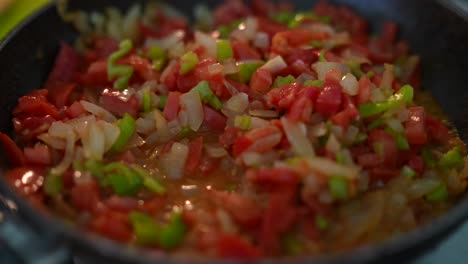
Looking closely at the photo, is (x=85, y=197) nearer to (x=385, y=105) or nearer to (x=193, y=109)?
(x=193, y=109)

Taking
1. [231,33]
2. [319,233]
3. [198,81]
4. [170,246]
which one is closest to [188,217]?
[170,246]

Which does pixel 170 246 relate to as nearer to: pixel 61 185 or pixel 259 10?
pixel 61 185

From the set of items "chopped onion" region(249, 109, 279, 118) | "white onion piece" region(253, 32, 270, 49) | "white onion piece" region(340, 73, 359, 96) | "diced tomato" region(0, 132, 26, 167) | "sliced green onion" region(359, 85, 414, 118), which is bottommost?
"diced tomato" region(0, 132, 26, 167)

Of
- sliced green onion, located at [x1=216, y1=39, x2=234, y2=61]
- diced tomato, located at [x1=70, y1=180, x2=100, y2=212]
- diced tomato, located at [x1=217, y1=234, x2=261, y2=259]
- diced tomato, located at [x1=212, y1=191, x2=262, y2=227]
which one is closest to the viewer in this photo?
diced tomato, located at [x1=217, y1=234, x2=261, y2=259]

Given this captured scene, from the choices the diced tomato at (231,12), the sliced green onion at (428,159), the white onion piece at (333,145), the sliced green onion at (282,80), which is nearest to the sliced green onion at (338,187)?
the white onion piece at (333,145)

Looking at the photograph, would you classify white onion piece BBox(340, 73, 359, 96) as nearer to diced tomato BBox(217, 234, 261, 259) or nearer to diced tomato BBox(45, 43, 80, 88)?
diced tomato BBox(217, 234, 261, 259)

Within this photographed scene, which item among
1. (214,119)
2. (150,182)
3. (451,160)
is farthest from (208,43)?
(451,160)

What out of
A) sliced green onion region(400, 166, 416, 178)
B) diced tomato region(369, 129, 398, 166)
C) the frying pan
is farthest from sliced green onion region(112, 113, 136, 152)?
sliced green onion region(400, 166, 416, 178)
